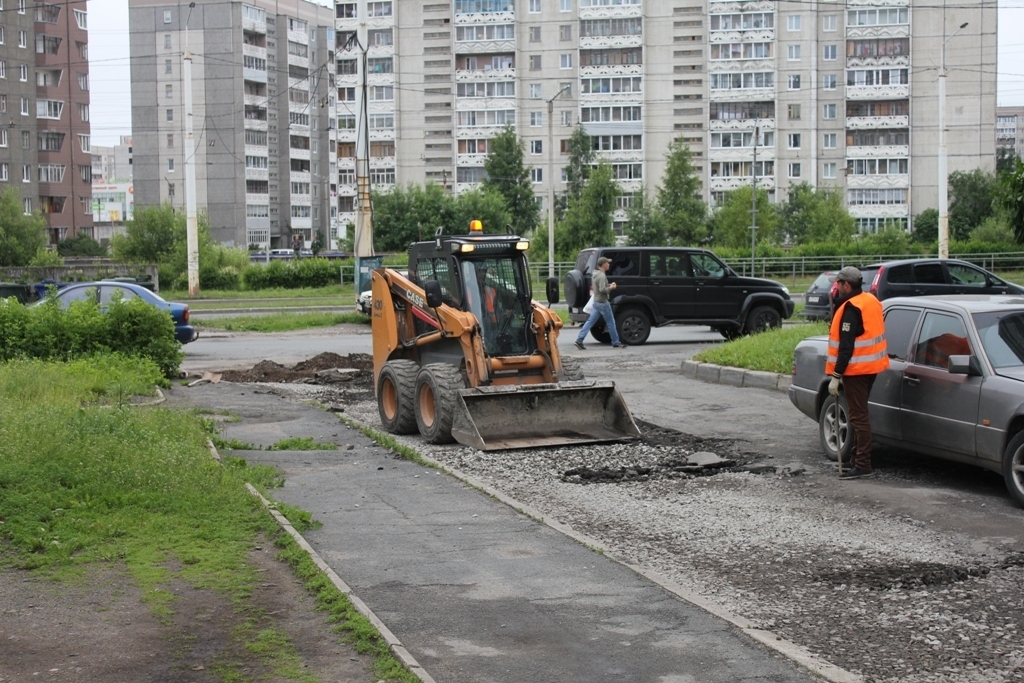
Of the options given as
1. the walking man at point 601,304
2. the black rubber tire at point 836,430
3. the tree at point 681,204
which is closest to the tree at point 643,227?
the tree at point 681,204

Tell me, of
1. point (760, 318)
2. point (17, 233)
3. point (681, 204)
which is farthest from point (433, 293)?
point (681, 204)

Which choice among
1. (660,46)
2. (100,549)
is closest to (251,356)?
(100,549)

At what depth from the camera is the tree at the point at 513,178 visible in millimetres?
83750

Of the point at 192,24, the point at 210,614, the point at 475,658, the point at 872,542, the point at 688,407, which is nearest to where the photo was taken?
the point at 475,658

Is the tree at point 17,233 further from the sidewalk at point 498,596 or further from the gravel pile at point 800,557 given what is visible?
the sidewalk at point 498,596

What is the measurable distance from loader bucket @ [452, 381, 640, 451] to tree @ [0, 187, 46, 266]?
54.8 m

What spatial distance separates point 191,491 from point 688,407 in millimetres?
7983

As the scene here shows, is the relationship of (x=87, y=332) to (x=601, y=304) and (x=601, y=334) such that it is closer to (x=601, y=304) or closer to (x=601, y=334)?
(x=601, y=304)

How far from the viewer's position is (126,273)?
43312 millimetres

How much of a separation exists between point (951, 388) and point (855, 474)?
1209 millimetres

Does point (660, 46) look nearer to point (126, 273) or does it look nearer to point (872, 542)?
point (126, 273)

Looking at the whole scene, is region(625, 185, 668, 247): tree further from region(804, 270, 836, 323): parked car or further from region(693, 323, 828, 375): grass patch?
region(693, 323, 828, 375): grass patch

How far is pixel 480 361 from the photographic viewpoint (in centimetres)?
1295

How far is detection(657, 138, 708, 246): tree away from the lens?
76438 mm
